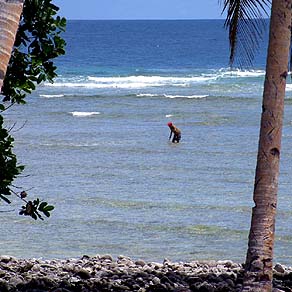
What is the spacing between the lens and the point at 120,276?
991 cm

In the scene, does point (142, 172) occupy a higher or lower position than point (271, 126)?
higher

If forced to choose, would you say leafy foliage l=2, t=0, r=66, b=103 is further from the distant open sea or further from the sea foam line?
the sea foam line

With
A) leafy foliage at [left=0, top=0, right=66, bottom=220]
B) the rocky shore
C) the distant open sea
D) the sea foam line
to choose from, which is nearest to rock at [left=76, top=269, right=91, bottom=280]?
the rocky shore

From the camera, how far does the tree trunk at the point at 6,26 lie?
333 centimetres

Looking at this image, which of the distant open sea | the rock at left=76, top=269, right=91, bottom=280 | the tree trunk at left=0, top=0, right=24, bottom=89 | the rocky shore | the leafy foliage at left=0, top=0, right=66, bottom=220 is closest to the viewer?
the tree trunk at left=0, top=0, right=24, bottom=89

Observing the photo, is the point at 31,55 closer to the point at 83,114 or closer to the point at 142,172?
the point at 142,172

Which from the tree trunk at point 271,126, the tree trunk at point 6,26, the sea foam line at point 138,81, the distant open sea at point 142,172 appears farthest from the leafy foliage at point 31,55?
the sea foam line at point 138,81

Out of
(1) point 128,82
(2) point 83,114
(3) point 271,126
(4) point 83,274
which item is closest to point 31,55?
(3) point 271,126

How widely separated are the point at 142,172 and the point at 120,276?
1083 cm

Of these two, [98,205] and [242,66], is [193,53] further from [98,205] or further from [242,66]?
[242,66]

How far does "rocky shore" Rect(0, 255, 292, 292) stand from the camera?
29.6 feet

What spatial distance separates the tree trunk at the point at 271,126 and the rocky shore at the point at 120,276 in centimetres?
236

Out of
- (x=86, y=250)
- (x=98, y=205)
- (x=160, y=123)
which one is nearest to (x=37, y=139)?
(x=160, y=123)

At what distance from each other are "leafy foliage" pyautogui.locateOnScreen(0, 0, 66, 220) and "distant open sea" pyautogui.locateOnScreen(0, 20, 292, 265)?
117 centimetres
